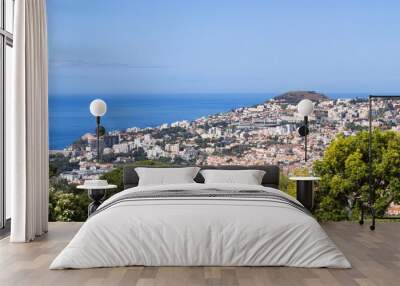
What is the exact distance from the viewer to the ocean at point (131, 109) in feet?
29.0

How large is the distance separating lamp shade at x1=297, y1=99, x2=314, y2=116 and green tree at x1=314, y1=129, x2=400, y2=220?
2.39ft

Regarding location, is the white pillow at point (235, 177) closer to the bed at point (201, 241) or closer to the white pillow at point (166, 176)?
the white pillow at point (166, 176)

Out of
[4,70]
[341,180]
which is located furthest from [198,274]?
[341,180]

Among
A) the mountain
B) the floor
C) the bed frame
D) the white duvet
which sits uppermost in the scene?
the mountain

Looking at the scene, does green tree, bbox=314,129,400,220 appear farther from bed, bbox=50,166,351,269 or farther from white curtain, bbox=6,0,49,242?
white curtain, bbox=6,0,49,242

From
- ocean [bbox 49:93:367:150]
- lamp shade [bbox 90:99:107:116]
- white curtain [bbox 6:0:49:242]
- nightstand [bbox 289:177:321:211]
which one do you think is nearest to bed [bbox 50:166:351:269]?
white curtain [bbox 6:0:49:242]

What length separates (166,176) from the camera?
7.58 m

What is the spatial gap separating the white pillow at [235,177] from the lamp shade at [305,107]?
1.06 m

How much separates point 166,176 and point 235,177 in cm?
79

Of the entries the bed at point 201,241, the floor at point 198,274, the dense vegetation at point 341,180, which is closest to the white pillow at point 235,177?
the dense vegetation at point 341,180

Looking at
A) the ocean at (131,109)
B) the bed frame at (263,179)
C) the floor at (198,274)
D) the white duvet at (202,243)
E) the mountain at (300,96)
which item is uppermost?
the mountain at (300,96)

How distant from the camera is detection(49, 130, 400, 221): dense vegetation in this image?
848cm

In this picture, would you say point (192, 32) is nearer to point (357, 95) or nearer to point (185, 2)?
point (185, 2)

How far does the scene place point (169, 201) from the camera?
18.7 ft
